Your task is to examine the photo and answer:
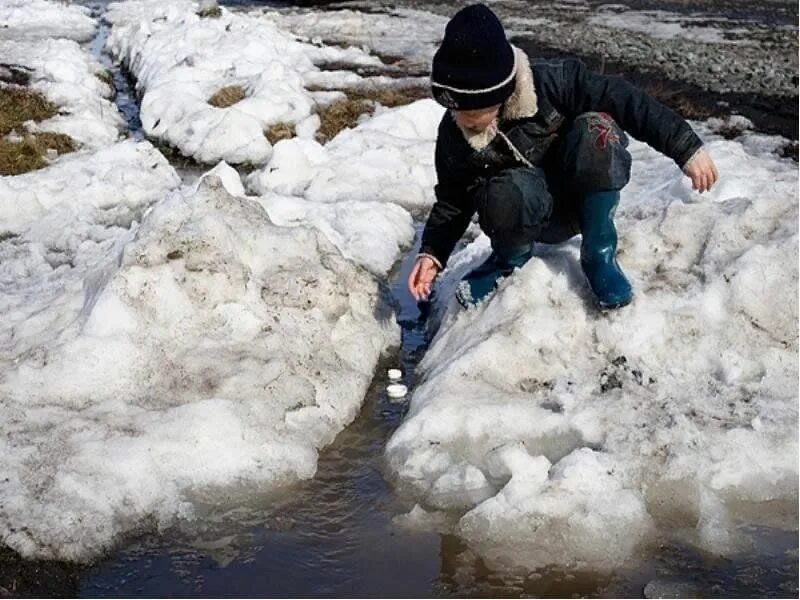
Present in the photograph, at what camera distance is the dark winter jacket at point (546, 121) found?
408cm

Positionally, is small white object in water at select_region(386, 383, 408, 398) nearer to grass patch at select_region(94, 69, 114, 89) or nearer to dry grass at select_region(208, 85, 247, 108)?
dry grass at select_region(208, 85, 247, 108)

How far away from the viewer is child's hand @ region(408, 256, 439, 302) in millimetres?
4418

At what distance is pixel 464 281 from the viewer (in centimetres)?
473

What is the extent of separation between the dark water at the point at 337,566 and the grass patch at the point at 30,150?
6475 mm

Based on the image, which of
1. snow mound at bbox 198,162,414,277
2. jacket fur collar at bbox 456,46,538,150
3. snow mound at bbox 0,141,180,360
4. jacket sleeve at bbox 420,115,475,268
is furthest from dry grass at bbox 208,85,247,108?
jacket fur collar at bbox 456,46,538,150

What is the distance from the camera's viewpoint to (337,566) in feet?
10.4

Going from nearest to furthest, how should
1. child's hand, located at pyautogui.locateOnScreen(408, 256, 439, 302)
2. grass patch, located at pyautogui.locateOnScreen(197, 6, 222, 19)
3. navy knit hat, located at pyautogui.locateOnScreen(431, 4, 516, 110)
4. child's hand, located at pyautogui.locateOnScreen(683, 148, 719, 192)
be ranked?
navy knit hat, located at pyautogui.locateOnScreen(431, 4, 516, 110) < child's hand, located at pyautogui.locateOnScreen(683, 148, 719, 192) < child's hand, located at pyautogui.locateOnScreen(408, 256, 439, 302) < grass patch, located at pyautogui.locateOnScreen(197, 6, 222, 19)

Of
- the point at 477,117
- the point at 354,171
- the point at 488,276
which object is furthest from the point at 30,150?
the point at 477,117

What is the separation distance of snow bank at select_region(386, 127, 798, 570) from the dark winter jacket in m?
0.61

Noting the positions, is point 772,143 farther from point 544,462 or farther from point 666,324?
point 544,462

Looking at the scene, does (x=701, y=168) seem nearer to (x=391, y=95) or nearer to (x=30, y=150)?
(x=30, y=150)

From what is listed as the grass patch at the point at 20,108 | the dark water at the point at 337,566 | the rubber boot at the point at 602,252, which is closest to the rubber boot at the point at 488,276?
the rubber boot at the point at 602,252

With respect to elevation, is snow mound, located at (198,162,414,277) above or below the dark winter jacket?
below

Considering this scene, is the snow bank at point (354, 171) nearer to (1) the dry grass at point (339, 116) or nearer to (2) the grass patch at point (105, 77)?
(1) the dry grass at point (339, 116)
